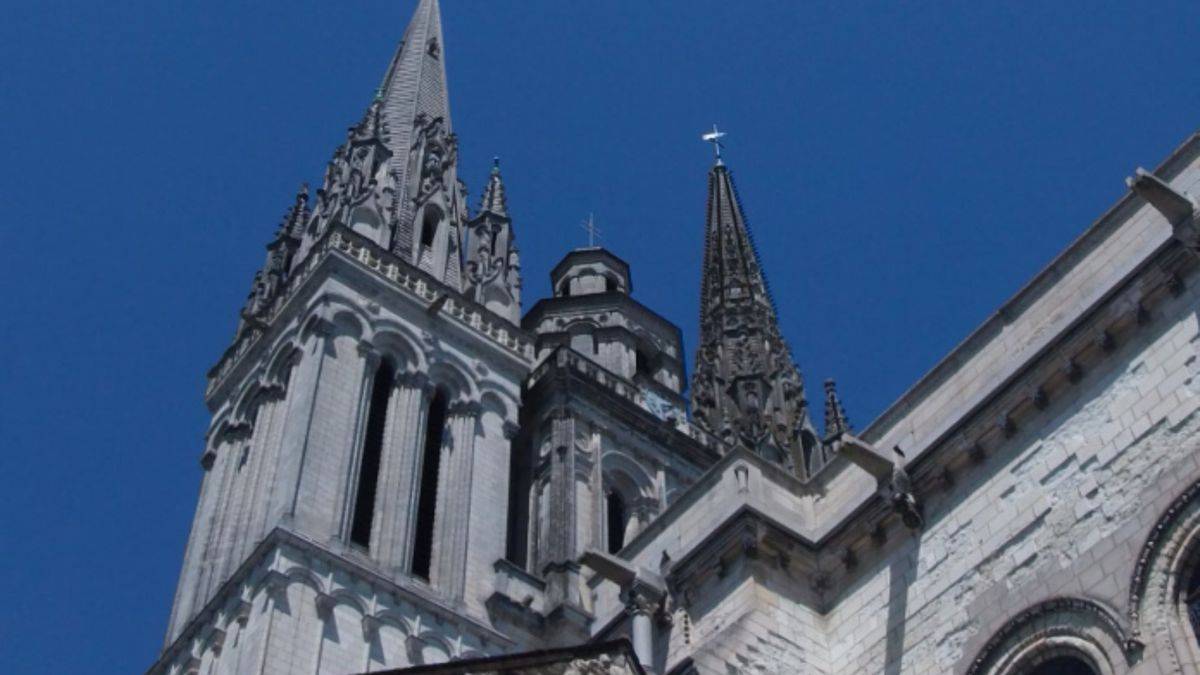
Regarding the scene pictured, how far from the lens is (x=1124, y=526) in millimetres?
12594

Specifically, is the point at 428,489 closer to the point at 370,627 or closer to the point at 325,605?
the point at 370,627

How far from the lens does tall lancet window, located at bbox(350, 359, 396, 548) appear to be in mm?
26359

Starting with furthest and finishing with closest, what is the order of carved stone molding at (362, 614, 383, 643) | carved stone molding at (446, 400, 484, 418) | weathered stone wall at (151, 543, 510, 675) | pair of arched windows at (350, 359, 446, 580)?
carved stone molding at (446, 400, 484, 418)
pair of arched windows at (350, 359, 446, 580)
carved stone molding at (362, 614, 383, 643)
weathered stone wall at (151, 543, 510, 675)

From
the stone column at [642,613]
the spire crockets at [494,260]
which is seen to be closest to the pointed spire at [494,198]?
the spire crockets at [494,260]

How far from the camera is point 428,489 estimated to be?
2827 cm

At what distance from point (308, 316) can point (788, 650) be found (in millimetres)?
15291

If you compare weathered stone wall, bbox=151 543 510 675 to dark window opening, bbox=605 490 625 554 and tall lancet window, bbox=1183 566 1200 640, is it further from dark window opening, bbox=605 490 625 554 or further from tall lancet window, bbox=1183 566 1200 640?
tall lancet window, bbox=1183 566 1200 640

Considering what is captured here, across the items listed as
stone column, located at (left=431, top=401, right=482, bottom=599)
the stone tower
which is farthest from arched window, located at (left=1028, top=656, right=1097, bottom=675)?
stone column, located at (left=431, top=401, right=482, bottom=599)

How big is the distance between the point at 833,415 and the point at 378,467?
962 cm

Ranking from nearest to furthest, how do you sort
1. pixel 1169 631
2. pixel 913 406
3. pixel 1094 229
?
pixel 1169 631
pixel 1094 229
pixel 913 406

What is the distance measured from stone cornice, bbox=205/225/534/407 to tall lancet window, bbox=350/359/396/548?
158 centimetres

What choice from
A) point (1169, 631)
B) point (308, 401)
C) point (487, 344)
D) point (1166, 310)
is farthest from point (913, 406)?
point (487, 344)

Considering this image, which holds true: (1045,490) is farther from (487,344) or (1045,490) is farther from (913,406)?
(487,344)

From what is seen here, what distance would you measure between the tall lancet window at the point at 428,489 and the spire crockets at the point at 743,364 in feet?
16.3
